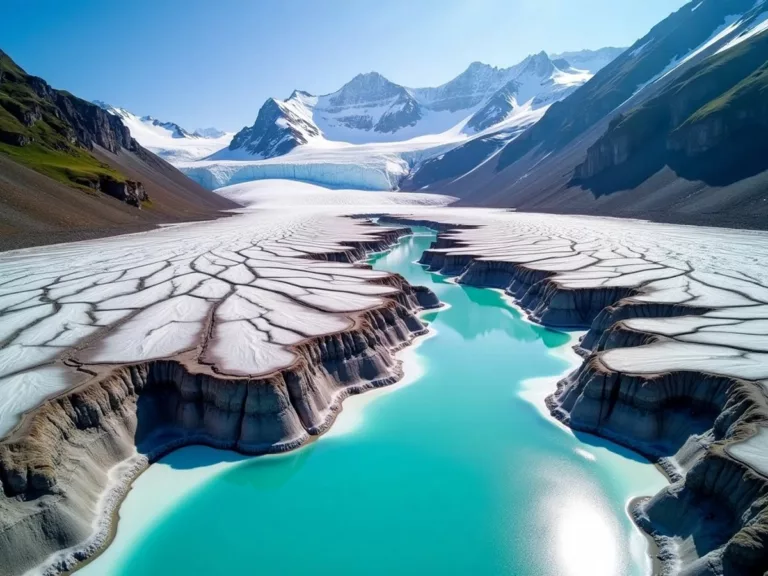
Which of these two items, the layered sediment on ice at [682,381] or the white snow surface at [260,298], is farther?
the white snow surface at [260,298]

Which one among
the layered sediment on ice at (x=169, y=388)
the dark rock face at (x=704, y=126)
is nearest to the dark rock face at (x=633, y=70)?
the dark rock face at (x=704, y=126)

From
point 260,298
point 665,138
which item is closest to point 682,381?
point 260,298

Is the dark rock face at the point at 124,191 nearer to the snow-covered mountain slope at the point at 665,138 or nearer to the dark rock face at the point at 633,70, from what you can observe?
the snow-covered mountain slope at the point at 665,138

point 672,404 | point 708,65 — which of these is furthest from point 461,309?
point 708,65

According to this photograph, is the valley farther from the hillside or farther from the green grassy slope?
the green grassy slope

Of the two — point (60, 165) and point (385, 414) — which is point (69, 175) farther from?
point (385, 414)

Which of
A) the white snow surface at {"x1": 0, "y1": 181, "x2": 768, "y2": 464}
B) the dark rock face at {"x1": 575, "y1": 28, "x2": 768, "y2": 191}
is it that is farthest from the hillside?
the dark rock face at {"x1": 575, "y1": 28, "x2": 768, "y2": 191}
